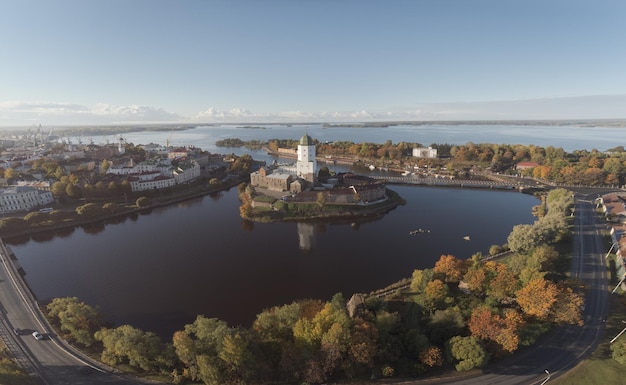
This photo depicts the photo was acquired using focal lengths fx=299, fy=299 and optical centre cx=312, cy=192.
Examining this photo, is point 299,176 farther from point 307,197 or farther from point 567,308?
point 567,308

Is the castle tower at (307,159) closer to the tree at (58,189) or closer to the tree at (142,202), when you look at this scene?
the tree at (142,202)

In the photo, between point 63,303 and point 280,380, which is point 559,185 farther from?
point 63,303

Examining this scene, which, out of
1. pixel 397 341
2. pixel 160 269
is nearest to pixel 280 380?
pixel 397 341

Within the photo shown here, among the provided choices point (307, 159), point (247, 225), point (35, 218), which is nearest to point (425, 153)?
point (307, 159)

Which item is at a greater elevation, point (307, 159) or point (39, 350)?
point (307, 159)

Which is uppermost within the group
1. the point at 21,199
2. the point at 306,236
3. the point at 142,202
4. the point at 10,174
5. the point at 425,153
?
the point at 425,153

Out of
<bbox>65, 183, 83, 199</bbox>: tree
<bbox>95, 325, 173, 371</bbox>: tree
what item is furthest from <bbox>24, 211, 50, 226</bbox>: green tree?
<bbox>95, 325, 173, 371</bbox>: tree
